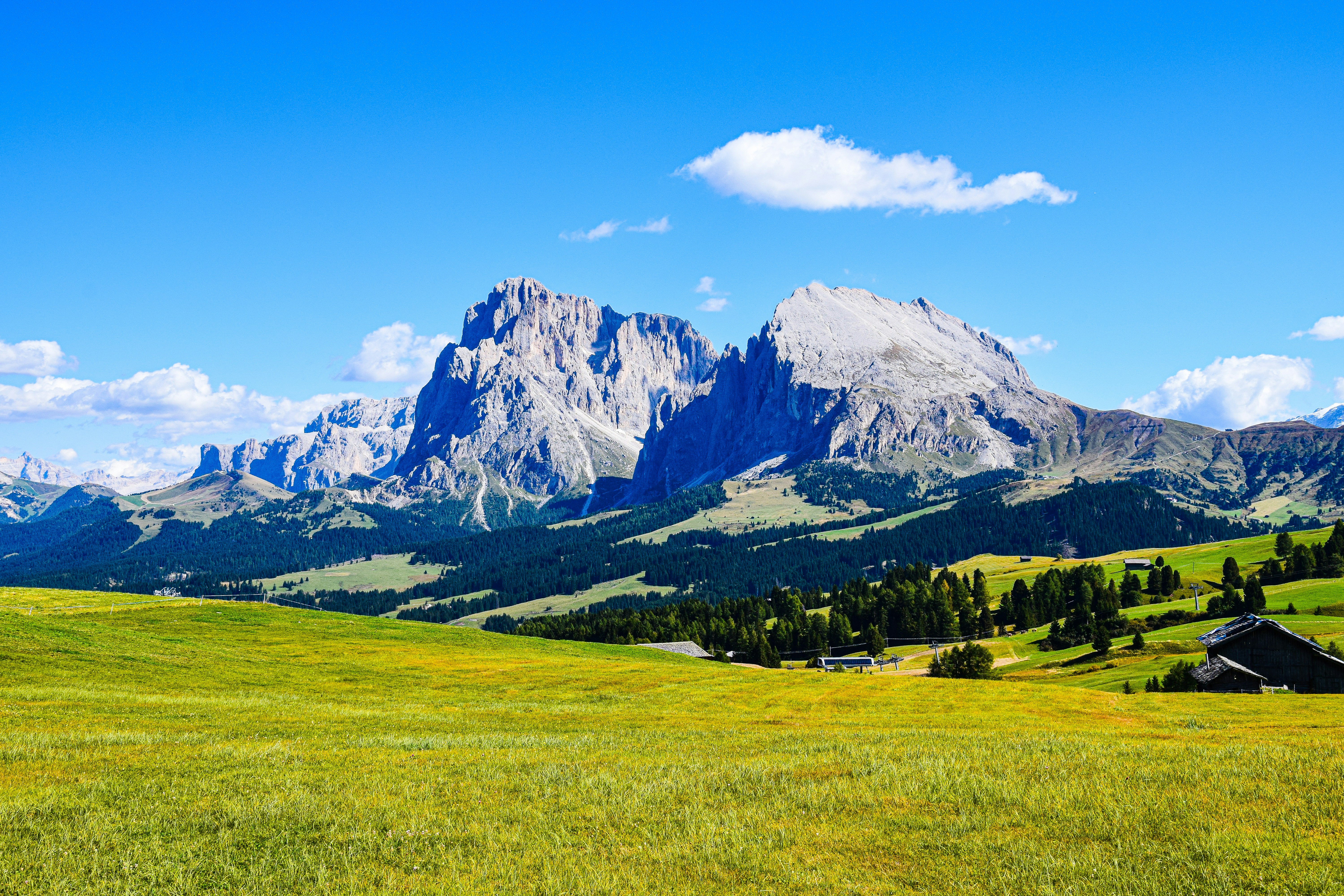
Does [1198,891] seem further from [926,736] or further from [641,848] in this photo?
[926,736]

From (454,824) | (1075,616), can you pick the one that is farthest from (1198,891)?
(1075,616)

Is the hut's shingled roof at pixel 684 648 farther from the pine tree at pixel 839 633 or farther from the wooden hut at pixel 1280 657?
the wooden hut at pixel 1280 657

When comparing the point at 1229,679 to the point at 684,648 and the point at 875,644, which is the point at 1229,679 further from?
the point at 875,644

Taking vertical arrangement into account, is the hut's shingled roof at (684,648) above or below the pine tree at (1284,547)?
below

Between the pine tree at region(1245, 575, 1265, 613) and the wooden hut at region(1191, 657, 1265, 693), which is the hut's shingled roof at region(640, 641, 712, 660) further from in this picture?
the pine tree at region(1245, 575, 1265, 613)

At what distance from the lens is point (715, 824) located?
14.6 metres

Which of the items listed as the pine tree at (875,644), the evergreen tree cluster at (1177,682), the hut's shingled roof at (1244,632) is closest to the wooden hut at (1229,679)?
the evergreen tree cluster at (1177,682)

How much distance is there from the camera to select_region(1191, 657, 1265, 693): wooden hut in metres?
80.8

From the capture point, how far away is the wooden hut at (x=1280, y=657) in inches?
3191

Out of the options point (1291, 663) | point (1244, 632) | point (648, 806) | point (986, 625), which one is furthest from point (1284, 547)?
point (648, 806)

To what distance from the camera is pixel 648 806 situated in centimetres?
1620

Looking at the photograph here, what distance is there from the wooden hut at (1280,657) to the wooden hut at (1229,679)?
1.37 m

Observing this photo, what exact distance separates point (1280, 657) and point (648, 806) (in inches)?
3625

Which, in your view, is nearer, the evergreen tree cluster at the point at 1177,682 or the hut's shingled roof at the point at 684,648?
the evergreen tree cluster at the point at 1177,682
